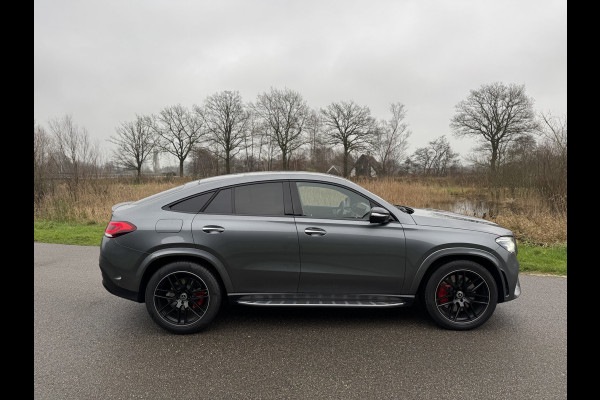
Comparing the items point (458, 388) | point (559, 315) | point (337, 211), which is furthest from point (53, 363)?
point (559, 315)

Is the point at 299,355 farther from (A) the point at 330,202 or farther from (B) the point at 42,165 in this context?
(B) the point at 42,165

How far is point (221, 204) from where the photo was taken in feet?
11.8

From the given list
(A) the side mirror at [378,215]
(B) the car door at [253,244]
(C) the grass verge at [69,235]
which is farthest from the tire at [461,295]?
(C) the grass verge at [69,235]

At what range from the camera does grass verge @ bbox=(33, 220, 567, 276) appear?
5.96m

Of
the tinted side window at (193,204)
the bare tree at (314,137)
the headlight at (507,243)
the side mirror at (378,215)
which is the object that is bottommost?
the headlight at (507,243)

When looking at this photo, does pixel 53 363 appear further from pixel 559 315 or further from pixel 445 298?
pixel 559 315

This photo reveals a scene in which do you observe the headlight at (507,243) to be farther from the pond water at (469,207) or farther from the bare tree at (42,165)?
the bare tree at (42,165)

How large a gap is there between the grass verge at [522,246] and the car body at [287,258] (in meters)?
3.05

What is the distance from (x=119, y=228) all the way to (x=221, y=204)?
42.1 inches

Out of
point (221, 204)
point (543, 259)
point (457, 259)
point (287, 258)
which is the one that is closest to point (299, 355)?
point (287, 258)

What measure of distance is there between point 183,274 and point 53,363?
126 centimetres

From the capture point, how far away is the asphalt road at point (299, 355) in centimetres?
253

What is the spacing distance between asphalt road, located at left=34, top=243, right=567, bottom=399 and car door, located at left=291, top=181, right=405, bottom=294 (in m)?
0.47

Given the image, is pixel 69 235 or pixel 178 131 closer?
pixel 69 235
